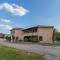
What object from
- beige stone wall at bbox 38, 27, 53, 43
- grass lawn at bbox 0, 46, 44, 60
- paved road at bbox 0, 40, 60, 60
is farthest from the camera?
beige stone wall at bbox 38, 27, 53, 43

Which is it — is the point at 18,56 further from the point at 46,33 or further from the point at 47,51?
the point at 46,33

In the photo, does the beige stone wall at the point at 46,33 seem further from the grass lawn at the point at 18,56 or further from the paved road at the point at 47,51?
the grass lawn at the point at 18,56

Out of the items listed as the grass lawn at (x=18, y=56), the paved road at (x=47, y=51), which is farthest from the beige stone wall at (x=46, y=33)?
the grass lawn at (x=18, y=56)

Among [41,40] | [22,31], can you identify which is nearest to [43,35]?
[41,40]

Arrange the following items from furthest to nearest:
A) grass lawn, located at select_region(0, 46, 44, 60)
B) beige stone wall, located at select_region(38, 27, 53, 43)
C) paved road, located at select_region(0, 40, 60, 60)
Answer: beige stone wall, located at select_region(38, 27, 53, 43) → paved road, located at select_region(0, 40, 60, 60) → grass lawn, located at select_region(0, 46, 44, 60)

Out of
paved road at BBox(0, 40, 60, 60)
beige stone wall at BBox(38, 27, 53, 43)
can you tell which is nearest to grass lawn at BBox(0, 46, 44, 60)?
paved road at BBox(0, 40, 60, 60)

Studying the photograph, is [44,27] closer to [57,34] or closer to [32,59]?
[57,34]

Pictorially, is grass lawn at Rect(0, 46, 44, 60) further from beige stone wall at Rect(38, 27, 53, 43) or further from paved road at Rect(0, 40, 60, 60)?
beige stone wall at Rect(38, 27, 53, 43)

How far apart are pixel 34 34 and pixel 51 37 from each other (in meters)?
4.76

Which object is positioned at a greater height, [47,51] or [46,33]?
[46,33]

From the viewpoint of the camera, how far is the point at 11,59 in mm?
13703

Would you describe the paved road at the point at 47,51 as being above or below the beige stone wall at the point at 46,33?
below

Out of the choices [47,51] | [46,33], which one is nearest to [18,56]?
[47,51]

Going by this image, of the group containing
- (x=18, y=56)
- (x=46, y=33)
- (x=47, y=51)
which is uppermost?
(x=46, y=33)
